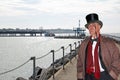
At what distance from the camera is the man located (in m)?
5.23

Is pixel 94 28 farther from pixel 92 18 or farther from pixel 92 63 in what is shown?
pixel 92 63

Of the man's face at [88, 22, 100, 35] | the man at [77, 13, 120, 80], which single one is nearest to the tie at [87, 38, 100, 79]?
the man at [77, 13, 120, 80]

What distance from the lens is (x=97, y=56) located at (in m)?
5.26

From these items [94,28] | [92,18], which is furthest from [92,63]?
[92,18]

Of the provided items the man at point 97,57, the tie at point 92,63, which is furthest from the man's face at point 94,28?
the tie at point 92,63

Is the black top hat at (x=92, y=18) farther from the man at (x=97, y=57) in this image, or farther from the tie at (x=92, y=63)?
the tie at (x=92, y=63)

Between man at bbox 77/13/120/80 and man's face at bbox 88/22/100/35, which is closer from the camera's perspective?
man at bbox 77/13/120/80

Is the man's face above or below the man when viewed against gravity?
above

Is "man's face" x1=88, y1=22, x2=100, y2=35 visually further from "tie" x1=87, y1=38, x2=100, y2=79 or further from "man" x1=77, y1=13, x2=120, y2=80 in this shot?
"tie" x1=87, y1=38, x2=100, y2=79

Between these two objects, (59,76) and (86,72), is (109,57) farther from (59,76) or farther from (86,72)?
(59,76)

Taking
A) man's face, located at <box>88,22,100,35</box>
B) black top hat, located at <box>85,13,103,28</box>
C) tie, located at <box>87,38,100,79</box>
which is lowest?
tie, located at <box>87,38,100,79</box>

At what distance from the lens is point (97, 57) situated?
5258mm

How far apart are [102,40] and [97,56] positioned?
0.81 feet

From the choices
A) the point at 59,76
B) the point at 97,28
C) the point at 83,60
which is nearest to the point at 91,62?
the point at 83,60
